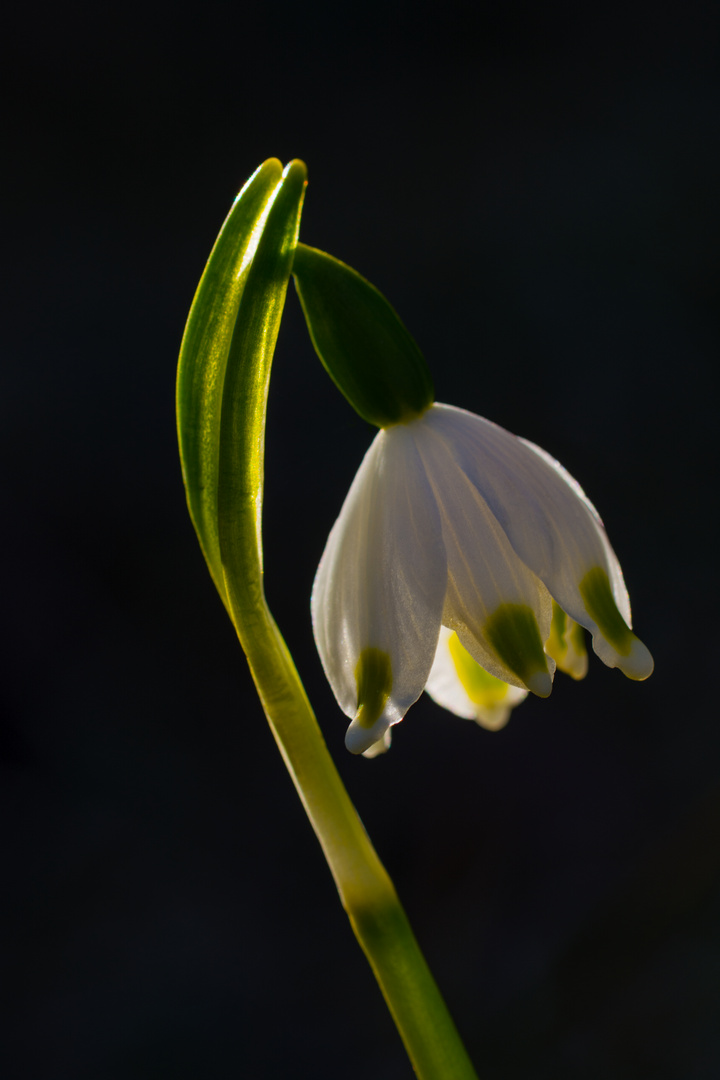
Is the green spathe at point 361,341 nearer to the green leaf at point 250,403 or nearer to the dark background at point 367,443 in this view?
the green leaf at point 250,403

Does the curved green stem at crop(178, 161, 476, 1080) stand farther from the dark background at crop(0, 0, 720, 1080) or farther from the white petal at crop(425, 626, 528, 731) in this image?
the dark background at crop(0, 0, 720, 1080)

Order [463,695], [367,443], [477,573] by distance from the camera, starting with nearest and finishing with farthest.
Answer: [477,573], [463,695], [367,443]

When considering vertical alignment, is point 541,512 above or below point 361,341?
below

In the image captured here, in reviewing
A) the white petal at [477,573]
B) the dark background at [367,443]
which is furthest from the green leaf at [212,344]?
the dark background at [367,443]

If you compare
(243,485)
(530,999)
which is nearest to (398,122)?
(243,485)

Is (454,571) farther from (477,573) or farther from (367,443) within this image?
(367,443)

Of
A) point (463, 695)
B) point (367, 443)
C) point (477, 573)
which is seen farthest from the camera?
point (367, 443)

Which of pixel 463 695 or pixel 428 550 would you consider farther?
pixel 463 695

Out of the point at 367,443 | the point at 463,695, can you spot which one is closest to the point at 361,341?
the point at 463,695
